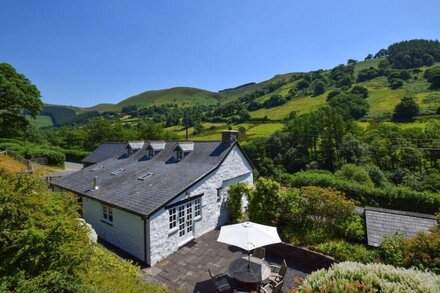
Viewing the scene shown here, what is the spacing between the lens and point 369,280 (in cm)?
479

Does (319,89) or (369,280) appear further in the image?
(319,89)

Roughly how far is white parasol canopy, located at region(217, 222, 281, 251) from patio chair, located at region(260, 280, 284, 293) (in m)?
1.44

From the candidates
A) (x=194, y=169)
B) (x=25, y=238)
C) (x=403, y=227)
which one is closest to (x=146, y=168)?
(x=194, y=169)

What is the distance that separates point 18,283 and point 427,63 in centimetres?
15380

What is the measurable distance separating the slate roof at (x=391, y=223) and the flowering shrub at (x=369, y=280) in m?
7.27

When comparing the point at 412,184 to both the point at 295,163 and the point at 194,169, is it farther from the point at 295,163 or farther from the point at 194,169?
the point at 194,169

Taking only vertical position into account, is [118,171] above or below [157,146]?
below

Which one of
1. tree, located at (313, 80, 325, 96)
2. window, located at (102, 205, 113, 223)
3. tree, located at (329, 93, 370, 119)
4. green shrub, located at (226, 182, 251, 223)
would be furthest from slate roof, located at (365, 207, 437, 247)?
tree, located at (313, 80, 325, 96)

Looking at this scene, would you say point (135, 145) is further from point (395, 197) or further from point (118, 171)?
point (395, 197)

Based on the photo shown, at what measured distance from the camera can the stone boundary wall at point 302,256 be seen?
36.1ft

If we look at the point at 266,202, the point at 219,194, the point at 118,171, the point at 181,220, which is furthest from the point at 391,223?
the point at 118,171

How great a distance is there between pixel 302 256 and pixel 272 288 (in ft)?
10.5

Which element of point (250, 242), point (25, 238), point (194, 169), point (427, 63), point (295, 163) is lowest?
point (295, 163)

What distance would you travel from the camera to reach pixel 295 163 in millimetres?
51125
